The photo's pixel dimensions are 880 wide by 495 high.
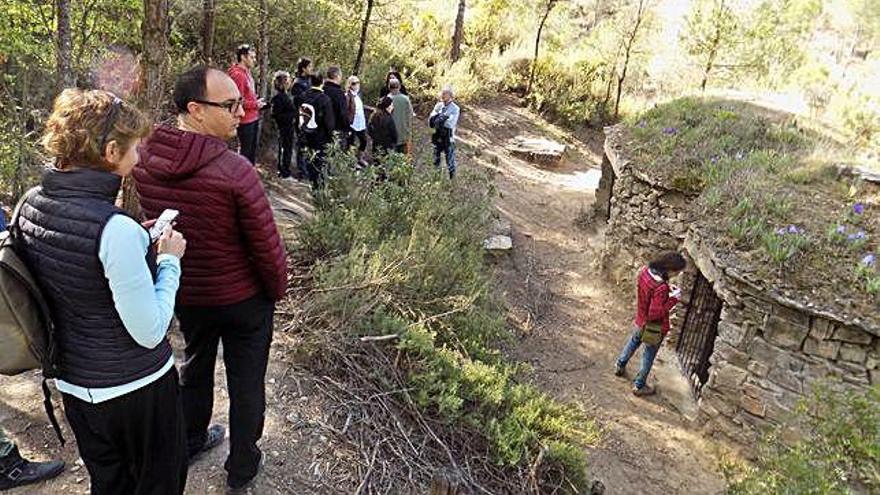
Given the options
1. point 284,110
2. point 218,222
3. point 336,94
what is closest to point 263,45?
point 284,110

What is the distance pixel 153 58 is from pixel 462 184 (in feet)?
15.0

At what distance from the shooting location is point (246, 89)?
6.42 metres

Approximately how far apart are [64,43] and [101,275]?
4494mm

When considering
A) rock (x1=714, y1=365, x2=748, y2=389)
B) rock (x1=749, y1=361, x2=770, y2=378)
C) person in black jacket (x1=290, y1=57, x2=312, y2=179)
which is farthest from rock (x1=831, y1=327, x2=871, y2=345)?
person in black jacket (x1=290, y1=57, x2=312, y2=179)

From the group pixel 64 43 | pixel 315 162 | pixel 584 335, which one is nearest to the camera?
pixel 64 43

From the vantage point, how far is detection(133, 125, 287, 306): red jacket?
231 cm

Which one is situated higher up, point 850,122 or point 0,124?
point 850,122

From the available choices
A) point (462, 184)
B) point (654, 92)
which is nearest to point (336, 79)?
point (462, 184)

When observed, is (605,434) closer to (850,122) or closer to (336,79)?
(336,79)

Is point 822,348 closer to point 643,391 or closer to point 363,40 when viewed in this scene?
point 643,391

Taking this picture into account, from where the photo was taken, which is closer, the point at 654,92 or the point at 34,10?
the point at 34,10

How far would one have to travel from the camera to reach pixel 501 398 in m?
4.23

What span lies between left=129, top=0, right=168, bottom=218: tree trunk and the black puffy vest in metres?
2.30

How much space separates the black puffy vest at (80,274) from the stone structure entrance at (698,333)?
6.75 metres
